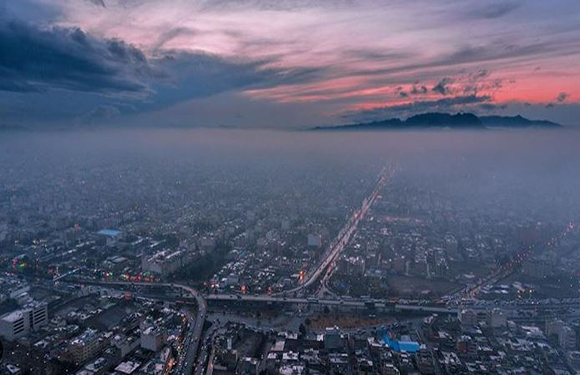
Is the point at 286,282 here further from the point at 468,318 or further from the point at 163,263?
the point at 468,318

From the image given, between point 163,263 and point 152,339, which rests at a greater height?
point 152,339

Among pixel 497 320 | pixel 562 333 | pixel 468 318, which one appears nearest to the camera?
pixel 562 333

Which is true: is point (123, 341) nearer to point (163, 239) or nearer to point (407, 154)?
point (163, 239)

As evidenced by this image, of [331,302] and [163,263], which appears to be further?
[163,263]

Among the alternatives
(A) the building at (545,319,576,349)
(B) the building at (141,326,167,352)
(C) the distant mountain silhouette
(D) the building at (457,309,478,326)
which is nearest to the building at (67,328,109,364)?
(B) the building at (141,326,167,352)

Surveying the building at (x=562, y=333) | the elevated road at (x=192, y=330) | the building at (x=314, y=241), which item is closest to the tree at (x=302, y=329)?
the elevated road at (x=192, y=330)

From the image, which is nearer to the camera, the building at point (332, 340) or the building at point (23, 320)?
the building at point (332, 340)

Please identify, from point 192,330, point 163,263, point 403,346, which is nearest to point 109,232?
point 163,263

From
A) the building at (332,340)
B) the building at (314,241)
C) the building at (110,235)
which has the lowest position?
the building at (314,241)

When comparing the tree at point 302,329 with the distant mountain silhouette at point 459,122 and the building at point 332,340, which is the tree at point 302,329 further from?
the distant mountain silhouette at point 459,122
